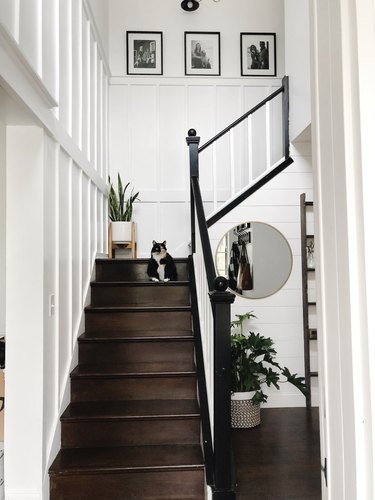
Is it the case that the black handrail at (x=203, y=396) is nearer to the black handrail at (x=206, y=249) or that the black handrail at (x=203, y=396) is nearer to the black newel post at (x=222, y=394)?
the black newel post at (x=222, y=394)

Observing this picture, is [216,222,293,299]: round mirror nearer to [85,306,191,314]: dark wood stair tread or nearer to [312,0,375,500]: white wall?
[85,306,191,314]: dark wood stair tread

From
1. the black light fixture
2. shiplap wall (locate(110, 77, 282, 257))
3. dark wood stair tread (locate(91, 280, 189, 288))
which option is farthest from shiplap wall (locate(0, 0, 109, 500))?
the black light fixture

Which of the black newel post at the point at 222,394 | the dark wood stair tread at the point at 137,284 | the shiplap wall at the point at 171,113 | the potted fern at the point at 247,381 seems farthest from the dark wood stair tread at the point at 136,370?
the shiplap wall at the point at 171,113

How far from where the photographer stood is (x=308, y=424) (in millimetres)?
3430

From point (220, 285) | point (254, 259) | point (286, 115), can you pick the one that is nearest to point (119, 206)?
point (254, 259)

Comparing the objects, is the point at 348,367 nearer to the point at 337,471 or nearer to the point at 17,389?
the point at 337,471

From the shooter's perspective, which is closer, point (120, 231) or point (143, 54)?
point (120, 231)

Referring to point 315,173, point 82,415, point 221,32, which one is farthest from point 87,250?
point 221,32

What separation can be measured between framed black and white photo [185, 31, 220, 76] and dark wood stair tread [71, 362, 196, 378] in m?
3.48

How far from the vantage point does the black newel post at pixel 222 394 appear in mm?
2055

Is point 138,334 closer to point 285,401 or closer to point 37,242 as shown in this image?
point 37,242

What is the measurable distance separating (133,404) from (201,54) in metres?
4.01

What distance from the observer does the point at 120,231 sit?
443cm

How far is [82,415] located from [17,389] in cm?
54
